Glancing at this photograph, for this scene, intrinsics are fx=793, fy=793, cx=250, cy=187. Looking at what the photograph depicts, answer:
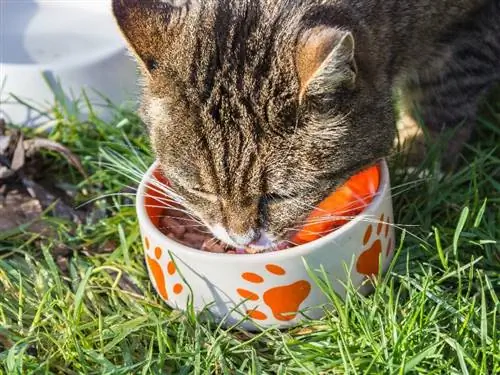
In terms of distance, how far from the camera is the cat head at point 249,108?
1.78 metres

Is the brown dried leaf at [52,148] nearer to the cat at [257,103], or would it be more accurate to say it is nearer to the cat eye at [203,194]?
the cat at [257,103]

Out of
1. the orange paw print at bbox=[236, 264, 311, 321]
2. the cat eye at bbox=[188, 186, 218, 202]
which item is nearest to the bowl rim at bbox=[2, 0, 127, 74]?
the cat eye at bbox=[188, 186, 218, 202]

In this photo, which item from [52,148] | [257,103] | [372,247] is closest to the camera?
[257,103]

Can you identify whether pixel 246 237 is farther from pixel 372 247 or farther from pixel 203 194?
pixel 372 247

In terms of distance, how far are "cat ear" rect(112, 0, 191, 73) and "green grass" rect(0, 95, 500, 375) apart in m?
0.63

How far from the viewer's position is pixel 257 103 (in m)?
1.79

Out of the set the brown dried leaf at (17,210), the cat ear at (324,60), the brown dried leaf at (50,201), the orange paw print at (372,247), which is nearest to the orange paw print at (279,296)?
the orange paw print at (372,247)

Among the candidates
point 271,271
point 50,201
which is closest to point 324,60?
point 271,271

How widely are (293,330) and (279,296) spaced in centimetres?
14

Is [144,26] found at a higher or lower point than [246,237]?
higher

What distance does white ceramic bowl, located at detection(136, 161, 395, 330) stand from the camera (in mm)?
1924

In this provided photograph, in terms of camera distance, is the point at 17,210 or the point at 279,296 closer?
the point at 279,296

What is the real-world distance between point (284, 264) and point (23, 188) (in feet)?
3.72

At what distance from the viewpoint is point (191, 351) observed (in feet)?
6.50
